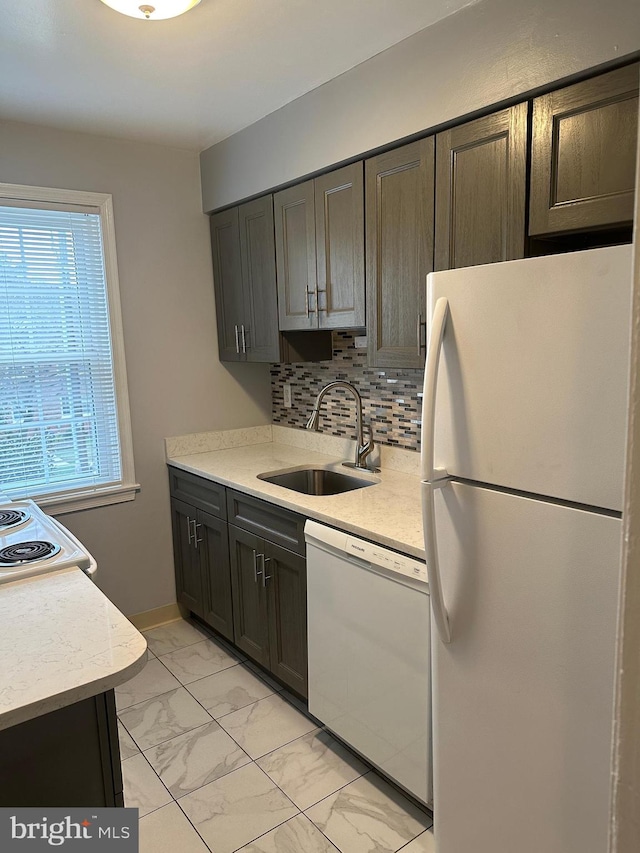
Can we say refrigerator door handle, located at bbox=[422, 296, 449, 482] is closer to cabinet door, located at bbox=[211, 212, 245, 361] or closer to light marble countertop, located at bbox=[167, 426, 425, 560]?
light marble countertop, located at bbox=[167, 426, 425, 560]

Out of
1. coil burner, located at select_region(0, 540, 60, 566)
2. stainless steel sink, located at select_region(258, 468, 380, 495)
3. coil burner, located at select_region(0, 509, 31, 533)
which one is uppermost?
coil burner, located at select_region(0, 540, 60, 566)

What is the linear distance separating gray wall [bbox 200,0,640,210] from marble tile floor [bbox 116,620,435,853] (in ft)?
7.27

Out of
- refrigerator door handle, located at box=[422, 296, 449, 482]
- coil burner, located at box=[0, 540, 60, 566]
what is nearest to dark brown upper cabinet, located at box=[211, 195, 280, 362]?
coil burner, located at box=[0, 540, 60, 566]

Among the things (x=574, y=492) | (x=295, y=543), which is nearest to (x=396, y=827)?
(x=295, y=543)

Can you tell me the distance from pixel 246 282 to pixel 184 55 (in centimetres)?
112

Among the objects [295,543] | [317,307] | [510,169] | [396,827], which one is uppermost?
[510,169]

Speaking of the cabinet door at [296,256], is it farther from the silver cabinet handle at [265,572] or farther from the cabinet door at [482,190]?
the silver cabinet handle at [265,572]

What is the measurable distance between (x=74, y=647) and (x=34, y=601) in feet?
1.06

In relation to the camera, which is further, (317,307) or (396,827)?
(317,307)

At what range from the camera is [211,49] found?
1.96m

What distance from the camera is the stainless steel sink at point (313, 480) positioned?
9.12ft

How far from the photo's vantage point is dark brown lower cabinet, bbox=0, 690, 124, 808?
1183 millimetres

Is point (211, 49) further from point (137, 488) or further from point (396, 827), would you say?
point (396, 827)

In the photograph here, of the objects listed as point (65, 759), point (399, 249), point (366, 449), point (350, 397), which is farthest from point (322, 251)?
point (65, 759)
